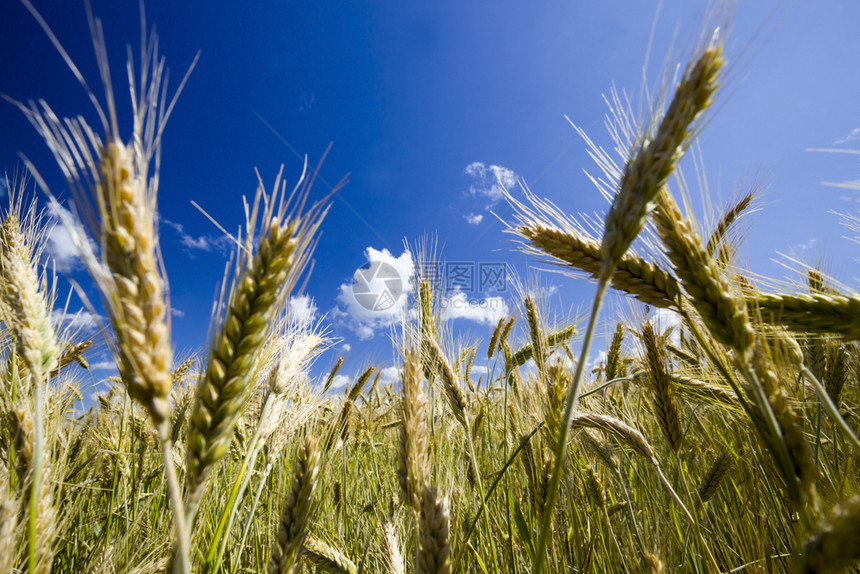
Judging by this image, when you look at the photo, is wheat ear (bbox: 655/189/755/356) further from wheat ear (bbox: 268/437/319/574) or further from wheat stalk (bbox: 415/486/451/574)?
wheat ear (bbox: 268/437/319/574)

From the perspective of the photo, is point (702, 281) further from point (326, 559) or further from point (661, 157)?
point (326, 559)

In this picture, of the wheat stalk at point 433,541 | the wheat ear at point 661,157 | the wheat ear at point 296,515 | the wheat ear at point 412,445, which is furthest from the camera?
the wheat ear at point 412,445

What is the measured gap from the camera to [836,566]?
54 cm

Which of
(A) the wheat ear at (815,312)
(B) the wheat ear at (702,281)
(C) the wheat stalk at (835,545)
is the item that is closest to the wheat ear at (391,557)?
(C) the wheat stalk at (835,545)

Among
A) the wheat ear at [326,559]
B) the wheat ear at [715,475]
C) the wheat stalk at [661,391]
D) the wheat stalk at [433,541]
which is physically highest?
the wheat stalk at [661,391]

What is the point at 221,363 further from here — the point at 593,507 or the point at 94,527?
the point at 94,527

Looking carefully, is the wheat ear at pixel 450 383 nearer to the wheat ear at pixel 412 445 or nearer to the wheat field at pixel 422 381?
the wheat field at pixel 422 381

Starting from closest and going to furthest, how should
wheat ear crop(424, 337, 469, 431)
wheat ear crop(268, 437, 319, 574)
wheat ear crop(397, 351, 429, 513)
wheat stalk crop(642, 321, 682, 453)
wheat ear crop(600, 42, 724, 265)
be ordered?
wheat ear crop(600, 42, 724, 265)
wheat ear crop(268, 437, 319, 574)
wheat ear crop(397, 351, 429, 513)
wheat stalk crop(642, 321, 682, 453)
wheat ear crop(424, 337, 469, 431)

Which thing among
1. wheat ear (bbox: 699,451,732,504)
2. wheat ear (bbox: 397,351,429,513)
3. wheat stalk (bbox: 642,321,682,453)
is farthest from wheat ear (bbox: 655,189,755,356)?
wheat ear (bbox: 699,451,732,504)

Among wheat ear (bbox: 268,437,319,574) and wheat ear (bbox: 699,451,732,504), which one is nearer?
wheat ear (bbox: 268,437,319,574)

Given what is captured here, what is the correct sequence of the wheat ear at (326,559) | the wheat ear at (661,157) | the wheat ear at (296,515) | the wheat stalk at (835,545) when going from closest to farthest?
1. the wheat stalk at (835,545)
2. the wheat ear at (661,157)
3. the wheat ear at (296,515)
4. the wheat ear at (326,559)

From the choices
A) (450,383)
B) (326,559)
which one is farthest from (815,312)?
(326,559)

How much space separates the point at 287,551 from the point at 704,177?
6.01 ft

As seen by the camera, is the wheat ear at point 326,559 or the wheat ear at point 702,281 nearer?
the wheat ear at point 702,281
